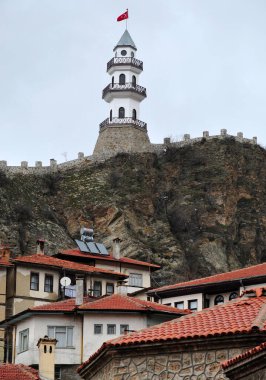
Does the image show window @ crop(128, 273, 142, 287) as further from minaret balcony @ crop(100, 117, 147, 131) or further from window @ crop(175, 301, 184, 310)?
minaret balcony @ crop(100, 117, 147, 131)

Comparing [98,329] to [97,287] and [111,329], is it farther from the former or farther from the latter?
[97,287]

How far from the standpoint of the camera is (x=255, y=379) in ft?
45.8

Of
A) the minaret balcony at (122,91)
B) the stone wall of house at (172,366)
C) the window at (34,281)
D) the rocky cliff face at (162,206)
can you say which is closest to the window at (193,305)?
the window at (34,281)

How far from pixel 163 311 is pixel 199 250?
68.9 m

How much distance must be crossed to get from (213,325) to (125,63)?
114 metres

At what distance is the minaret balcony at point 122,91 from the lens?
126 meters

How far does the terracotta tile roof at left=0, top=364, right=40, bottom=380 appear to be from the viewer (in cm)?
3566

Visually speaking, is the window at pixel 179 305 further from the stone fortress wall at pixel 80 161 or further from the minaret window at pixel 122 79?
the minaret window at pixel 122 79

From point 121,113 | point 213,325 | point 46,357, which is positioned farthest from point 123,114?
point 213,325

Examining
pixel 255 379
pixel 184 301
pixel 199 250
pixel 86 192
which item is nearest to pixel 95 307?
pixel 184 301

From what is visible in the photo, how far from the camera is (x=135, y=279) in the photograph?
3118 inches

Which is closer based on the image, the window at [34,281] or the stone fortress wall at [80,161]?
the window at [34,281]

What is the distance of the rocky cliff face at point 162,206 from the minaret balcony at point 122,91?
27.3 ft

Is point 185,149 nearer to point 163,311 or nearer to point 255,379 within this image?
point 163,311
